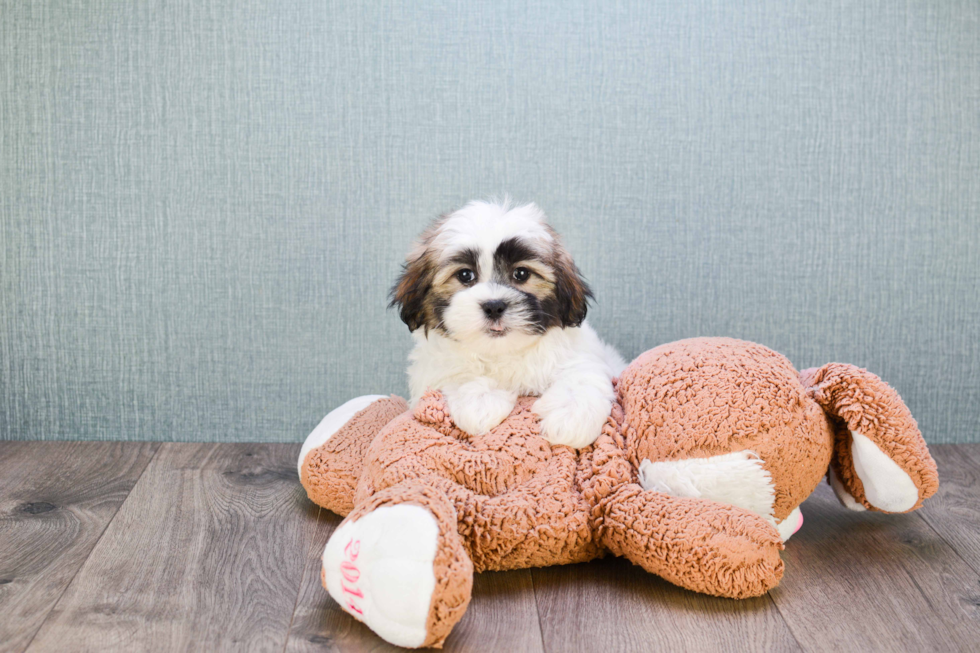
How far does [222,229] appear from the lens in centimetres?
224

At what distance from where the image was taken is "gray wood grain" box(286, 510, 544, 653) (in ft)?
4.13

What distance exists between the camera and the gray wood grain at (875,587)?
51.1 inches

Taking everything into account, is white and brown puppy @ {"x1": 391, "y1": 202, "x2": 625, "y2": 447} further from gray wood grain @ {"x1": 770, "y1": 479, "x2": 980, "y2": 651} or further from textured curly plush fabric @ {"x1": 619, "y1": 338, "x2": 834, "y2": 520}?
gray wood grain @ {"x1": 770, "y1": 479, "x2": 980, "y2": 651}

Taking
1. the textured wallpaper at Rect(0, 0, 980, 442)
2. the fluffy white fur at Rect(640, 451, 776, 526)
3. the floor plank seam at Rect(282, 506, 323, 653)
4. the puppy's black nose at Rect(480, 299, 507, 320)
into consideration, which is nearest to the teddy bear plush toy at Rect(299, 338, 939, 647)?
the fluffy white fur at Rect(640, 451, 776, 526)

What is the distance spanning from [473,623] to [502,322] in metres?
0.55

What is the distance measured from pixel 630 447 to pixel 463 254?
1.63 ft

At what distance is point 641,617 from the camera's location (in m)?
1.35

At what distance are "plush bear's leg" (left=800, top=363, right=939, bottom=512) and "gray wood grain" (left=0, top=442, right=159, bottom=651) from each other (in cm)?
147

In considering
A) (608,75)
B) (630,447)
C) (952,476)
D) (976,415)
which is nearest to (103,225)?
(608,75)

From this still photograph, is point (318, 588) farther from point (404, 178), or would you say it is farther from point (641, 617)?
point (404, 178)

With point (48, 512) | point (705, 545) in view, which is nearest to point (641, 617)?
point (705, 545)

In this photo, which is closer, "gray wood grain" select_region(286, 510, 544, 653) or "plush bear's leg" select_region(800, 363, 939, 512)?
"gray wood grain" select_region(286, 510, 544, 653)

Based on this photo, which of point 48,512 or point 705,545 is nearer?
point 705,545

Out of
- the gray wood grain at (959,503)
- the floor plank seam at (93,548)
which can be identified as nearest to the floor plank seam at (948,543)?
the gray wood grain at (959,503)
